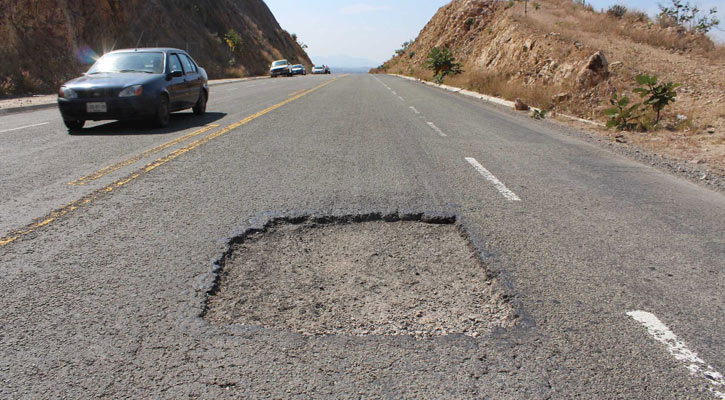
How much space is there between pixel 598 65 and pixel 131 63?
539 inches

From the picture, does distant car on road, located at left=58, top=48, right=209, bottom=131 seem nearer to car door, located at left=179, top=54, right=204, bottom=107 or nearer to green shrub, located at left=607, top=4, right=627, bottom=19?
car door, located at left=179, top=54, right=204, bottom=107

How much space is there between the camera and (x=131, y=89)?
28.0ft

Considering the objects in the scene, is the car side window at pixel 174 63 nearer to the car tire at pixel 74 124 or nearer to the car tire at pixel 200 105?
the car tire at pixel 200 105

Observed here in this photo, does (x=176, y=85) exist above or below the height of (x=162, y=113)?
above

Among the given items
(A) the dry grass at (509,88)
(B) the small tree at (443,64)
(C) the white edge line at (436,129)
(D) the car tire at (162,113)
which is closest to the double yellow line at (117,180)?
(D) the car tire at (162,113)

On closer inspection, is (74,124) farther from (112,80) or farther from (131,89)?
(131,89)

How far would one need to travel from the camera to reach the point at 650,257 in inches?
140

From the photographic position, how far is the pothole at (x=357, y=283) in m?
2.56

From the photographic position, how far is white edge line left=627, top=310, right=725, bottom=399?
7.10 ft

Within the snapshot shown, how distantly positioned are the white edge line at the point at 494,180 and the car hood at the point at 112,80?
6.20m

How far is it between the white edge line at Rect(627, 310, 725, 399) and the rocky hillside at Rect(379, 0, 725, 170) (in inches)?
257

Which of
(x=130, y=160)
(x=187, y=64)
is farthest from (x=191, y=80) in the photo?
(x=130, y=160)

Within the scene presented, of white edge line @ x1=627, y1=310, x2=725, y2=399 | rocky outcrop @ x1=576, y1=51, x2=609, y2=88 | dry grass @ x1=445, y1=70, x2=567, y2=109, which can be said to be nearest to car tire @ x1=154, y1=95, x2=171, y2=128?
white edge line @ x1=627, y1=310, x2=725, y2=399

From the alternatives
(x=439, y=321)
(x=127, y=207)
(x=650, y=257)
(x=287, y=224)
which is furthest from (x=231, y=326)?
(x=650, y=257)
